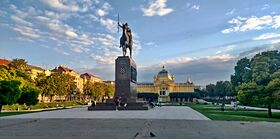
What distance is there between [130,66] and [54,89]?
41.7m

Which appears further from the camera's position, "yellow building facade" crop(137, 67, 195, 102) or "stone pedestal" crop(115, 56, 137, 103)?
"yellow building facade" crop(137, 67, 195, 102)

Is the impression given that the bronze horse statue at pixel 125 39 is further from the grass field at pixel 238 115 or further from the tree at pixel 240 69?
the tree at pixel 240 69

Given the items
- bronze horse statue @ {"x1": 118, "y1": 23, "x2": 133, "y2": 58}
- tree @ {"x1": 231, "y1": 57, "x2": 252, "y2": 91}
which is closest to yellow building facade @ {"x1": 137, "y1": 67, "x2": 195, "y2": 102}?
tree @ {"x1": 231, "y1": 57, "x2": 252, "y2": 91}

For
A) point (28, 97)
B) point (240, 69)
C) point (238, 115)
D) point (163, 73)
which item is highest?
point (163, 73)

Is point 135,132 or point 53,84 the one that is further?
point 53,84

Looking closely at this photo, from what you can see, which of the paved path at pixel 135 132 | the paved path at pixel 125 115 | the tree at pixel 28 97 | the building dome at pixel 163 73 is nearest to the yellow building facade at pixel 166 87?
the building dome at pixel 163 73

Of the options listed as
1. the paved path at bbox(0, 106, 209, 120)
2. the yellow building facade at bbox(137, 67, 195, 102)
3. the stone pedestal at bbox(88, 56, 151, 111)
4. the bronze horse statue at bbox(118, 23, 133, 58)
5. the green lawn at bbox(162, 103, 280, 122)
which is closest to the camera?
the green lawn at bbox(162, 103, 280, 122)

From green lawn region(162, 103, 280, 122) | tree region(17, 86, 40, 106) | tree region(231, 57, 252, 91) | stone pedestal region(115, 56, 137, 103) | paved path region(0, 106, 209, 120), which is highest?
tree region(231, 57, 252, 91)

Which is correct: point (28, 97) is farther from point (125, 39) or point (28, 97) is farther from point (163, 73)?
point (163, 73)

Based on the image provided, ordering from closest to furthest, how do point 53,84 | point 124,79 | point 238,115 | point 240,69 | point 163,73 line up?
point 238,115, point 124,79, point 53,84, point 240,69, point 163,73

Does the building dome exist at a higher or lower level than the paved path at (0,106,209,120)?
higher

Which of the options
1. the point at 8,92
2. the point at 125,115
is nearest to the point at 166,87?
the point at 8,92

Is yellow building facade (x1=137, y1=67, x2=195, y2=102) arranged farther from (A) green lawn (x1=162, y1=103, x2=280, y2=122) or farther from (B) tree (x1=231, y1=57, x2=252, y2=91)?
(A) green lawn (x1=162, y1=103, x2=280, y2=122)

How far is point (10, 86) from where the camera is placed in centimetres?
3231
